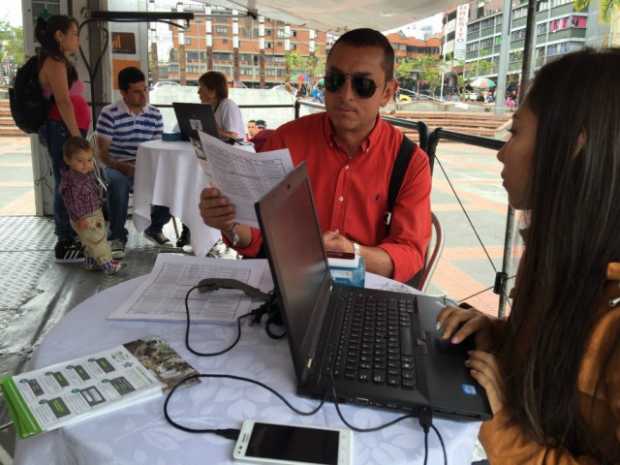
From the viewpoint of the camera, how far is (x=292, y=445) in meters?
0.70

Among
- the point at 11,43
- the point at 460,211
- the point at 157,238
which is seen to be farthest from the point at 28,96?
the point at 460,211

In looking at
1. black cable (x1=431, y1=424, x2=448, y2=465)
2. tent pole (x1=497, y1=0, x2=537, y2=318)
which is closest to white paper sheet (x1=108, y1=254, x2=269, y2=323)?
black cable (x1=431, y1=424, x2=448, y2=465)

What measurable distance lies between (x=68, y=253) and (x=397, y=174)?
296cm

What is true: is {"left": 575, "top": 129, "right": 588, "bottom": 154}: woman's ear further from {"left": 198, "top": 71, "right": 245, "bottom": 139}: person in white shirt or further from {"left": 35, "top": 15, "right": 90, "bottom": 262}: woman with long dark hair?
{"left": 198, "top": 71, "right": 245, "bottom": 139}: person in white shirt

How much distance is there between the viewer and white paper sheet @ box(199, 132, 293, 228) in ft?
3.86

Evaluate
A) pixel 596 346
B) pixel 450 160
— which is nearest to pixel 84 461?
pixel 596 346

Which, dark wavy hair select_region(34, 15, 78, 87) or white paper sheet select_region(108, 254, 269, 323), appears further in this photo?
dark wavy hair select_region(34, 15, 78, 87)

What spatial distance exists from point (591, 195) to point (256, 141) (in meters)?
3.34

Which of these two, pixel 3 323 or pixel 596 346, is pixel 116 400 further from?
pixel 3 323

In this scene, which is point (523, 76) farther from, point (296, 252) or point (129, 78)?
point (129, 78)

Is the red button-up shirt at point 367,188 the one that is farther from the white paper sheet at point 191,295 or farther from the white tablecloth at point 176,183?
the white tablecloth at point 176,183

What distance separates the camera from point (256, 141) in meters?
3.96

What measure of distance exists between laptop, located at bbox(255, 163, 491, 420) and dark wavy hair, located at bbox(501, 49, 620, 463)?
0.12 metres

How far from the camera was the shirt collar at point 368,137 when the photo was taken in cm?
182
